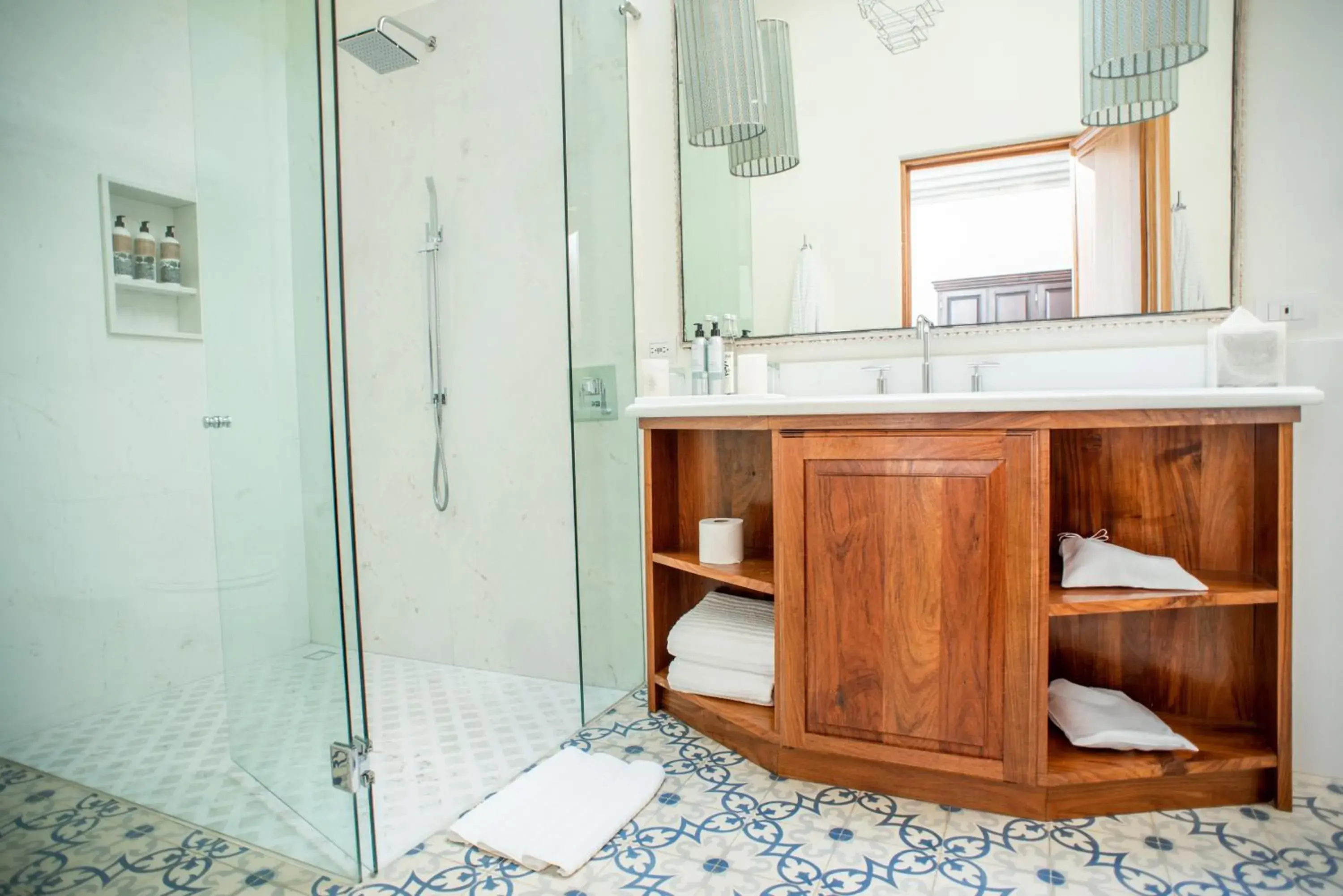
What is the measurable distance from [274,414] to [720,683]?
1.14 m

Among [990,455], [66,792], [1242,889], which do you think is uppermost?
[990,455]

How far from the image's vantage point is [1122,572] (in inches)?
56.7

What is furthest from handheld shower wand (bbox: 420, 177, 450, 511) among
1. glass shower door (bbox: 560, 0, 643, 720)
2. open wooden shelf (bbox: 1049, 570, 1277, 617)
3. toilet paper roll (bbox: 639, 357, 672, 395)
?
open wooden shelf (bbox: 1049, 570, 1277, 617)

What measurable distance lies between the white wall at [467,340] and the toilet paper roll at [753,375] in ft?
1.90

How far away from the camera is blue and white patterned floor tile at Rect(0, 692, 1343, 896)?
4.02 feet

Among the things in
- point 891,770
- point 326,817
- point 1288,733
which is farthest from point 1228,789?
point 326,817

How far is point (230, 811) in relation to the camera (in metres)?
1.41

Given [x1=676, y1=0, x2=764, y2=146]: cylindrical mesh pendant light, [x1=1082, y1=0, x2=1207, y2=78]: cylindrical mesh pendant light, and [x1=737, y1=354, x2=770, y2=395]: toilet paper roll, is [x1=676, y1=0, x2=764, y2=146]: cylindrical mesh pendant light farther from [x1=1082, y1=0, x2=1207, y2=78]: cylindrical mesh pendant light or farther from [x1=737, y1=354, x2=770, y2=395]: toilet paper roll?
[x1=1082, y1=0, x2=1207, y2=78]: cylindrical mesh pendant light

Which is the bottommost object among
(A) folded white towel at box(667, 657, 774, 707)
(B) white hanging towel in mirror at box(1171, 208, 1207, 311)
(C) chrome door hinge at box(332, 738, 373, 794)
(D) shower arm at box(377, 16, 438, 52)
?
(A) folded white towel at box(667, 657, 774, 707)

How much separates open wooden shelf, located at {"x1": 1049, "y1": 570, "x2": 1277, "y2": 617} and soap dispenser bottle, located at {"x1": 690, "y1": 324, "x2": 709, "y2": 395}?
98 centimetres

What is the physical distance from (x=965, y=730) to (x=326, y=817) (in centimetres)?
122

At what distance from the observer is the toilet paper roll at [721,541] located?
179 cm

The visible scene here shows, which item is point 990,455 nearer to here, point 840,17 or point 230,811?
point 840,17

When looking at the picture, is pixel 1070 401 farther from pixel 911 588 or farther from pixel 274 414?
pixel 274 414
